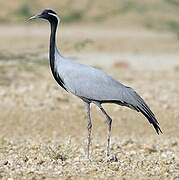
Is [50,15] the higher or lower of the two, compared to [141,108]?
higher

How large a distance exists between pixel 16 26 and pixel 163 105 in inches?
1292

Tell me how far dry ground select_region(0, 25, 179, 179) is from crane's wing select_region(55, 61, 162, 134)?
A: 0.63 m

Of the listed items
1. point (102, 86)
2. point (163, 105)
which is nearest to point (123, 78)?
point (163, 105)

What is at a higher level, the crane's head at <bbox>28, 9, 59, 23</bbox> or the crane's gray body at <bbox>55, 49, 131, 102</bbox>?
the crane's head at <bbox>28, 9, 59, 23</bbox>

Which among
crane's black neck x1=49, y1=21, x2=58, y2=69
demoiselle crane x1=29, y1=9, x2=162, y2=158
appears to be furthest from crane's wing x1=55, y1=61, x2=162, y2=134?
crane's black neck x1=49, y1=21, x2=58, y2=69

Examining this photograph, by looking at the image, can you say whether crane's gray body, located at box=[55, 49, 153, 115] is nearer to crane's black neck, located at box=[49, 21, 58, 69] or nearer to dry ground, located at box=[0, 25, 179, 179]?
crane's black neck, located at box=[49, 21, 58, 69]

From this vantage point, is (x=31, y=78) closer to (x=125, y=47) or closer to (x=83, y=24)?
(x=125, y=47)

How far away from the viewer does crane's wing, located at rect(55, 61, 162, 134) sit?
845cm

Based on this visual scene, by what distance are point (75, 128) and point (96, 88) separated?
13.3 feet

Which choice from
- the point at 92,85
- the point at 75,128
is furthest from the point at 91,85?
the point at 75,128

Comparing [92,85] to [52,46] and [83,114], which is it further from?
[83,114]

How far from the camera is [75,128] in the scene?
12.5 metres

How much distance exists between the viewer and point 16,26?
4656 cm

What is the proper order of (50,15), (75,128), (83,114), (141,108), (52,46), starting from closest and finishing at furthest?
(141,108) < (52,46) < (50,15) < (75,128) < (83,114)
